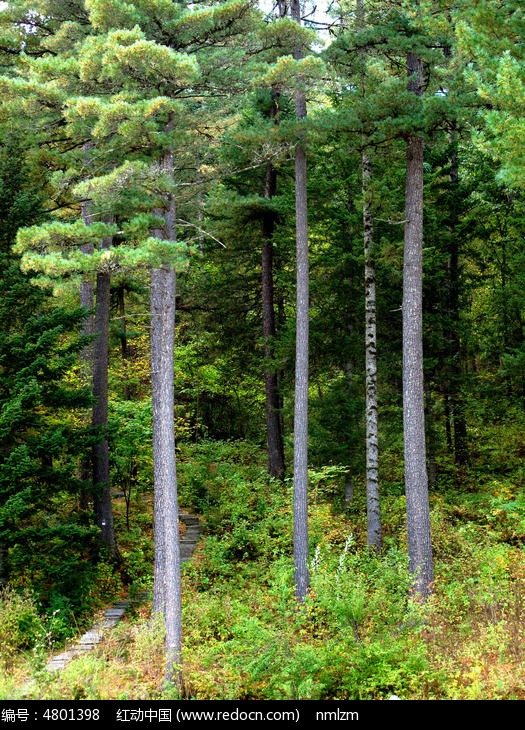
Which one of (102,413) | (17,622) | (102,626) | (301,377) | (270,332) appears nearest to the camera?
(17,622)

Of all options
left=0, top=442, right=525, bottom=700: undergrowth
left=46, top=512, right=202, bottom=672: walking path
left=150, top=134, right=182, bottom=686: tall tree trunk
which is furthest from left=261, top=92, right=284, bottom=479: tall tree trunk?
left=150, top=134, right=182, bottom=686: tall tree trunk

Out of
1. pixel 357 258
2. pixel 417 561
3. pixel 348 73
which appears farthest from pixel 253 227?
pixel 417 561

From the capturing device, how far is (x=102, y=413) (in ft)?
43.7

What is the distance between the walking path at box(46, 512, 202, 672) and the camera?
8.47 meters

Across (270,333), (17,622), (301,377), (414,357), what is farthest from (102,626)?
(270,333)

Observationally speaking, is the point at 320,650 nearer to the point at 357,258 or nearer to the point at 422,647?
the point at 422,647

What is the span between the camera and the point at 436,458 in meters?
17.3

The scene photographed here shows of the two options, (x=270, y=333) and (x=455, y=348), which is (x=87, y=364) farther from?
(x=455, y=348)

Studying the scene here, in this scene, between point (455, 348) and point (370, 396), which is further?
point (455, 348)

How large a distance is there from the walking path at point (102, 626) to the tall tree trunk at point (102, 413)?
5.74 feet

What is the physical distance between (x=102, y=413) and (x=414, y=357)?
23.3ft

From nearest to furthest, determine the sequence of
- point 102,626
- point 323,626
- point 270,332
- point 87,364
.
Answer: point 323,626, point 102,626, point 87,364, point 270,332

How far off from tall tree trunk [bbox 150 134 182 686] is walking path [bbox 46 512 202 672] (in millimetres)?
1061

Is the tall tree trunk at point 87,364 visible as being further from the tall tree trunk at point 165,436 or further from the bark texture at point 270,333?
the bark texture at point 270,333
